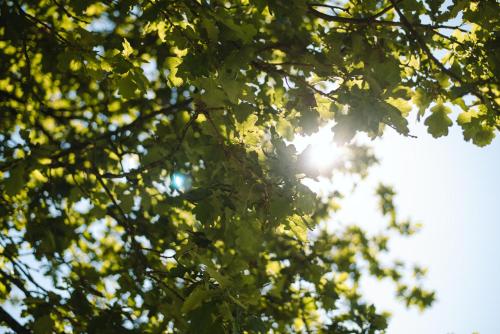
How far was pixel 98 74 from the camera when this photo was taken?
8.92ft

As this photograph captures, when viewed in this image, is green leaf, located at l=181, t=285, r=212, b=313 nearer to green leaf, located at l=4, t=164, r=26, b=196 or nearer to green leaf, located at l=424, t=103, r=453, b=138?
green leaf, located at l=4, t=164, r=26, b=196

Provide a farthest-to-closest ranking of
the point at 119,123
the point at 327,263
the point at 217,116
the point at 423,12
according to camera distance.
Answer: the point at 119,123
the point at 327,263
the point at 423,12
the point at 217,116

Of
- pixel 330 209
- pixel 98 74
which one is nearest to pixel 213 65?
pixel 98 74

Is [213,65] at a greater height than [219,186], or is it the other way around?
[213,65]

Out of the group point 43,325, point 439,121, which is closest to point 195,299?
point 43,325

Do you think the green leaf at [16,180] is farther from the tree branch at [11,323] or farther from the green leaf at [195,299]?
the green leaf at [195,299]

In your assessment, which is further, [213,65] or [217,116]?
[217,116]

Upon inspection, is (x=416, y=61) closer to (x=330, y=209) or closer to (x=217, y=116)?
(x=217, y=116)

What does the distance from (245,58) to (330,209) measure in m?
4.63

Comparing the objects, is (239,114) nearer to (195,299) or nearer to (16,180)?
(195,299)

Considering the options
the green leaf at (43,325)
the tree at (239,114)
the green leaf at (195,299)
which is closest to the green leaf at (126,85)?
the tree at (239,114)

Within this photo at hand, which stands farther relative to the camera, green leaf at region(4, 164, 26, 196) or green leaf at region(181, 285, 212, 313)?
green leaf at region(4, 164, 26, 196)

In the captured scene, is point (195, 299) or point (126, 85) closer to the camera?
point (195, 299)

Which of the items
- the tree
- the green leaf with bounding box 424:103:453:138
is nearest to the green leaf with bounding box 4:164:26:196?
the tree
